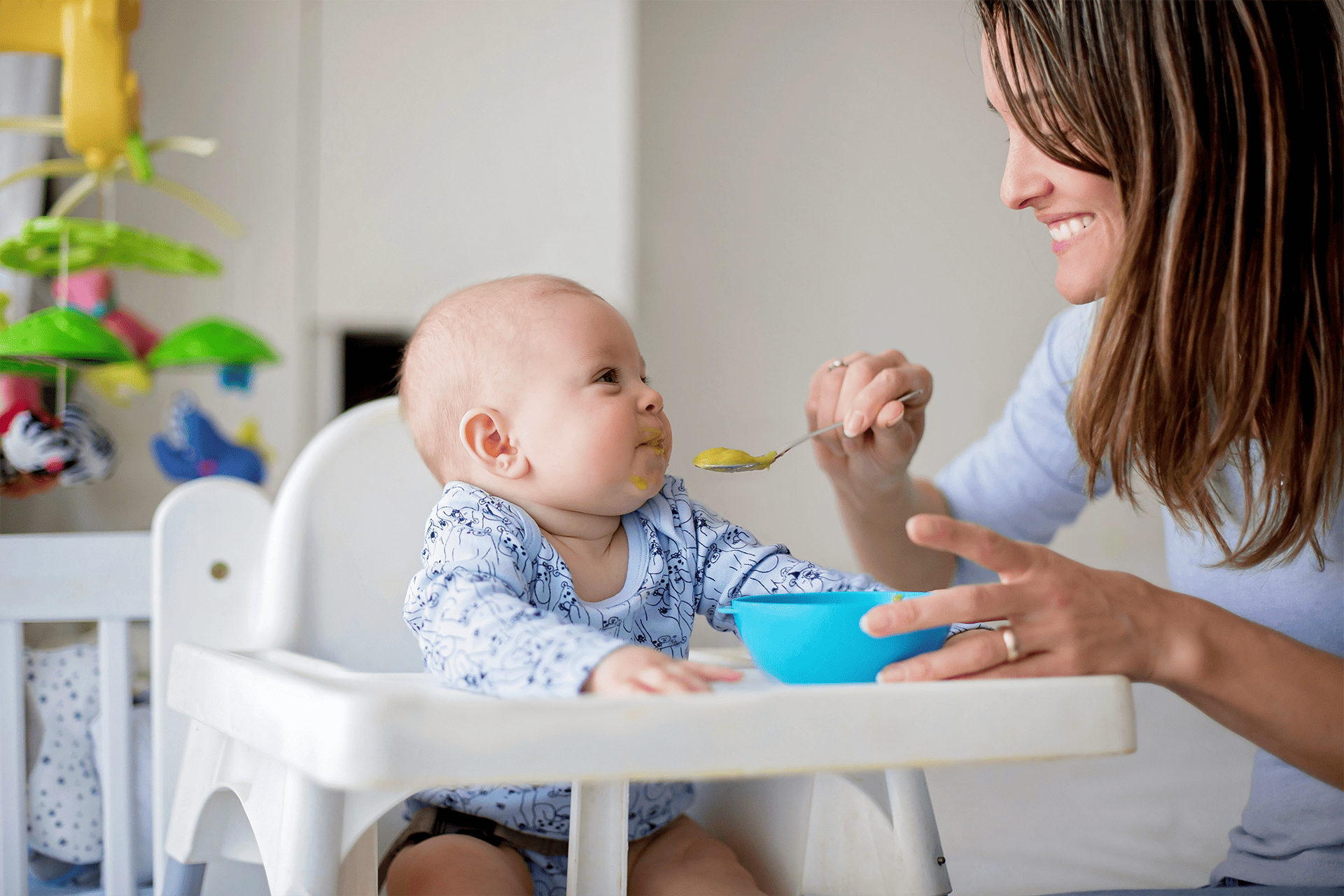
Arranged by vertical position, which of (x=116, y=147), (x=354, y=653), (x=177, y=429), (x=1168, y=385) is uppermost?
(x=116, y=147)

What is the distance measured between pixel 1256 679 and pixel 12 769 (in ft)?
3.47

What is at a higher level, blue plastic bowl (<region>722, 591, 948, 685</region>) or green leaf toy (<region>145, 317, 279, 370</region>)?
green leaf toy (<region>145, 317, 279, 370</region>)

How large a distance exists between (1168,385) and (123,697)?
3.15 ft

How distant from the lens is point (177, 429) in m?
1.64

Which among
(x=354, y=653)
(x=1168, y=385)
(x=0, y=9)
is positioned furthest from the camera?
(x=0, y=9)

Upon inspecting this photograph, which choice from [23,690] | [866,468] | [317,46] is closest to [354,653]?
[23,690]

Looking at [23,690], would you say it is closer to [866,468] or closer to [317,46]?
[866,468]

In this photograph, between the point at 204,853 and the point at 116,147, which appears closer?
the point at 204,853

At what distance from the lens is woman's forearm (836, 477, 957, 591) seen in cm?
111

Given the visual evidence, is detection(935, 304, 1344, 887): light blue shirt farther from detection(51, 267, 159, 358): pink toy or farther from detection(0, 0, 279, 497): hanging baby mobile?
detection(51, 267, 159, 358): pink toy

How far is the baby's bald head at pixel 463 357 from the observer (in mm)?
806

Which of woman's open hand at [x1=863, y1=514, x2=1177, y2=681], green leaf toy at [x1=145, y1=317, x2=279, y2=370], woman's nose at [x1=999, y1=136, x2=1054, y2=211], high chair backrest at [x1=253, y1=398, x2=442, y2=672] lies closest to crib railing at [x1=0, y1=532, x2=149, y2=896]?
high chair backrest at [x1=253, y1=398, x2=442, y2=672]

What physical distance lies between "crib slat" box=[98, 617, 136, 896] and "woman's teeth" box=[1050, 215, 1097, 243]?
946 millimetres

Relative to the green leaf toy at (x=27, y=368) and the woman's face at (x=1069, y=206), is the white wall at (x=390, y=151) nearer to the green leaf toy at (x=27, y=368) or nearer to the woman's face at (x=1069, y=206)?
the green leaf toy at (x=27, y=368)
